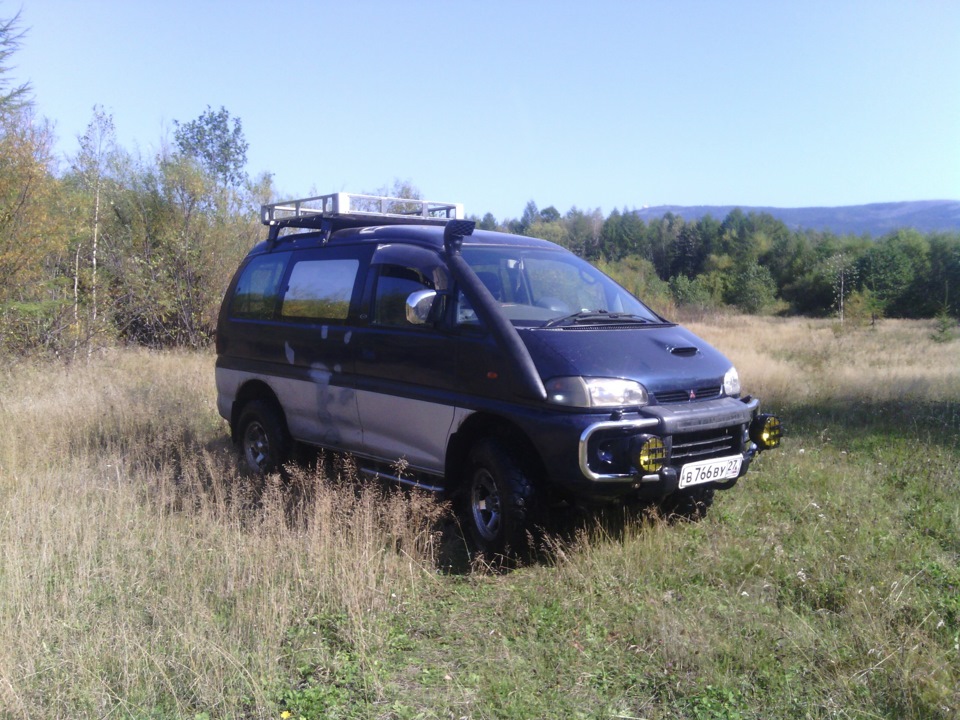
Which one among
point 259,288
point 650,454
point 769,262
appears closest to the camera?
point 650,454

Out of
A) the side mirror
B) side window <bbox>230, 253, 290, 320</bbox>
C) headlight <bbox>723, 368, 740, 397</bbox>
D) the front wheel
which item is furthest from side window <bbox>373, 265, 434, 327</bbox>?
headlight <bbox>723, 368, 740, 397</bbox>

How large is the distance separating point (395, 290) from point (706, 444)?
2.36 meters

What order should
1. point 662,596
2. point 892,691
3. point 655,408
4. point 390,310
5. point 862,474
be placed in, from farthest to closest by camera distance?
point 862,474, point 390,310, point 655,408, point 662,596, point 892,691

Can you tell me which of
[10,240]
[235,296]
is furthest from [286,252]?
[10,240]

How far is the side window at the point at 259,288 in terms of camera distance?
7.17 m


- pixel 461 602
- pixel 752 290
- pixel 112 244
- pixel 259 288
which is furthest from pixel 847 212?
pixel 461 602

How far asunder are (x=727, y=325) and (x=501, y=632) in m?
32.6

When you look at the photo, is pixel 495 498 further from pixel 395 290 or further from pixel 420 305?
pixel 395 290

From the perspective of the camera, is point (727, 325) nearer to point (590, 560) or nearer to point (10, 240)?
point (10, 240)

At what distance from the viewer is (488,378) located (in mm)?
4988

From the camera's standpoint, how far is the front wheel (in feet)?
15.6

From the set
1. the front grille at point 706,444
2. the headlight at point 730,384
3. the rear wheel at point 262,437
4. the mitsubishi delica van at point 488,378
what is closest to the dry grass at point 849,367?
the headlight at point 730,384

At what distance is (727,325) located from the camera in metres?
34.9

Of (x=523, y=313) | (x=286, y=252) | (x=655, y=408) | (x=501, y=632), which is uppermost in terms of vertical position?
(x=286, y=252)
